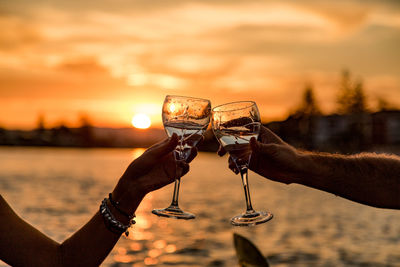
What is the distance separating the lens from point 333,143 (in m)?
113

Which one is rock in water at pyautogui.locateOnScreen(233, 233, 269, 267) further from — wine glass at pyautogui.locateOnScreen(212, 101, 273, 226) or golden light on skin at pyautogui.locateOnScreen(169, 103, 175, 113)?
golden light on skin at pyautogui.locateOnScreen(169, 103, 175, 113)

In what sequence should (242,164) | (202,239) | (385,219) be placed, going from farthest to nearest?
(385,219), (202,239), (242,164)

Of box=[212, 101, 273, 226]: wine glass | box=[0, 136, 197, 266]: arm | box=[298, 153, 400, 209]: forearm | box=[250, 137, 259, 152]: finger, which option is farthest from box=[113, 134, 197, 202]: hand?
box=[298, 153, 400, 209]: forearm

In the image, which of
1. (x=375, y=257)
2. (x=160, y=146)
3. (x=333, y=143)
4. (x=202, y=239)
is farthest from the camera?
(x=333, y=143)

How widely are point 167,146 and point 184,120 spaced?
0.78 ft

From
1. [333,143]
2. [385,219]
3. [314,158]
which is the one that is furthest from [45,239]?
[333,143]

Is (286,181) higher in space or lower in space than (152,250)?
higher

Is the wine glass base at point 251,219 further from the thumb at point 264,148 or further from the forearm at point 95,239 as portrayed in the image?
the forearm at point 95,239

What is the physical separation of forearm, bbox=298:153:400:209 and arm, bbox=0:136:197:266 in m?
0.96

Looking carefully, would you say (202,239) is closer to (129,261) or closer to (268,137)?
(129,261)

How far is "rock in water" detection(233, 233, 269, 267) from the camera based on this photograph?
Answer: 133 cm

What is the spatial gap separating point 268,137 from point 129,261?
2027 centimetres

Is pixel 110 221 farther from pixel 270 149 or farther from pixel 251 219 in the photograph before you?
pixel 270 149

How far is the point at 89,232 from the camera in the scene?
9.61ft
